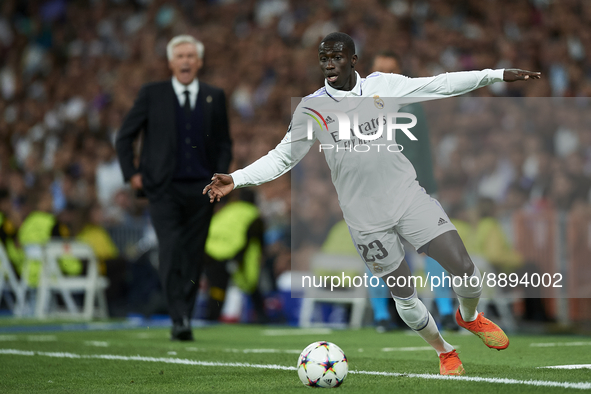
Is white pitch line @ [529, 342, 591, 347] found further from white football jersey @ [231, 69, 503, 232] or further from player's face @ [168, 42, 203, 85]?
player's face @ [168, 42, 203, 85]

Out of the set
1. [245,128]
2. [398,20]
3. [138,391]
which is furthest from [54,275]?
[138,391]

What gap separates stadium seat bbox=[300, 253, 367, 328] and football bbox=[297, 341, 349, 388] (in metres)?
6.18

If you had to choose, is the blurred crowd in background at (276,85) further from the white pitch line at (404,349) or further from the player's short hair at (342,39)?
the player's short hair at (342,39)

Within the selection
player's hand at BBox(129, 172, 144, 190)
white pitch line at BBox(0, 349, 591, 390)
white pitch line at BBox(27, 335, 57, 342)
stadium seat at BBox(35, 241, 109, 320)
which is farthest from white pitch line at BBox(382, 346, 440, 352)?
stadium seat at BBox(35, 241, 109, 320)

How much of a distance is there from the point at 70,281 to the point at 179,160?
5.32m

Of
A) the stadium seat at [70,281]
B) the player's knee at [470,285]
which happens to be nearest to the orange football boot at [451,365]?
the player's knee at [470,285]

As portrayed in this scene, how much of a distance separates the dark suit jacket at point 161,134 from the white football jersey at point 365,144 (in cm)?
280

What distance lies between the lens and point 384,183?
5316mm

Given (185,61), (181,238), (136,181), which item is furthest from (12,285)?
(185,61)

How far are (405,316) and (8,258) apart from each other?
1026 cm

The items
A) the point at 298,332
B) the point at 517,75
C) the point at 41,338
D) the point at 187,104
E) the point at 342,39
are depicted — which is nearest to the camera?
the point at 517,75

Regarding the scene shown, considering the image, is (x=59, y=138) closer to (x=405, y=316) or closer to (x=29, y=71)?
(x=29, y=71)

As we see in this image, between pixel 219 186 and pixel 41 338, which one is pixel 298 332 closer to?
pixel 41 338

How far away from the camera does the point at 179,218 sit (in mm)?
8078
